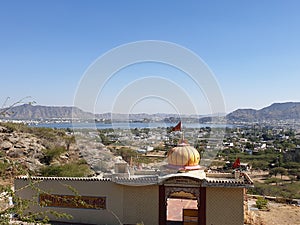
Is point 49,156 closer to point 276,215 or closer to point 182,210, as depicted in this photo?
point 182,210

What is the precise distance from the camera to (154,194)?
11.3 metres

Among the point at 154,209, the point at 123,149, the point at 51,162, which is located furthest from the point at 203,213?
the point at 123,149

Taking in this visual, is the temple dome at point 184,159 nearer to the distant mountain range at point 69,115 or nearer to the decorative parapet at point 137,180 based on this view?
the decorative parapet at point 137,180


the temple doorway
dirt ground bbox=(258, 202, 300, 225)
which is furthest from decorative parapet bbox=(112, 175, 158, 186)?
dirt ground bbox=(258, 202, 300, 225)

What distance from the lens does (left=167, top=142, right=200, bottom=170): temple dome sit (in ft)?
37.2

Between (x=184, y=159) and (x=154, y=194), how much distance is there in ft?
5.56

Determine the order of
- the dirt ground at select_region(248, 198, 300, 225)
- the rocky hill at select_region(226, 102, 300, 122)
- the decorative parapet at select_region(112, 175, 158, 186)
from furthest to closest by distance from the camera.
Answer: the rocky hill at select_region(226, 102, 300, 122) → the dirt ground at select_region(248, 198, 300, 225) → the decorative parapet at select_region(112, 175, 158, 186)

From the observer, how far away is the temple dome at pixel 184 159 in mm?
11352

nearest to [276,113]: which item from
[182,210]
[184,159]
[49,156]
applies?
[49,156]

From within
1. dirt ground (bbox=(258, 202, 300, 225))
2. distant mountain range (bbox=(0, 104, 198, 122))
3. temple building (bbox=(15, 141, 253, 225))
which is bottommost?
dirt ground (bbox=(258, 202, 300, 225))

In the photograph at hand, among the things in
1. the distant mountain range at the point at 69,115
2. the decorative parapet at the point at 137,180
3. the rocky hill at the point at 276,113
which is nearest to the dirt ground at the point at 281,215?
the decorative parapet at the point at 137,180

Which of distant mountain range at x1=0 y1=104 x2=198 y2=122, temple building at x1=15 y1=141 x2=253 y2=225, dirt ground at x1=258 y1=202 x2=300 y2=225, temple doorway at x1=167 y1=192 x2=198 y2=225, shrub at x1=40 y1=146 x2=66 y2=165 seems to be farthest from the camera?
shrub at x1=40 y1=146 x2=66 y2=165

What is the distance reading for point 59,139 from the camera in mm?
37500

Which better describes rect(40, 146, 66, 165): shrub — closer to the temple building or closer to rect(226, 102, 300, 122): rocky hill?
the temple building
